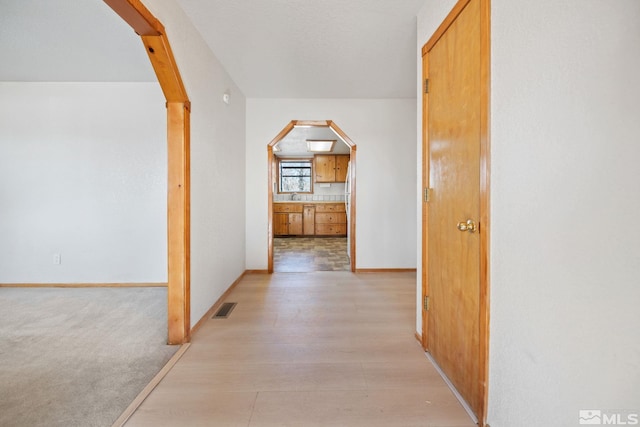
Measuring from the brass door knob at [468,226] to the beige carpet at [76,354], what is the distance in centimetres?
185

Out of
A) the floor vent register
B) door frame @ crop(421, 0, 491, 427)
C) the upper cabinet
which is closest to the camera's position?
door frame @ crop(421, 0, 491, 427)

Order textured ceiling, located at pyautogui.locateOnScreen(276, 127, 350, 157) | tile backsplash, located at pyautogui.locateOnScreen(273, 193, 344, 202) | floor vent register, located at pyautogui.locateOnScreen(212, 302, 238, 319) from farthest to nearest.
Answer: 1. tile backsplash, located at pyautogui.locateOnScreen(273, 193, 344, 202)
2. textured ceiling, located at pyautogui.locateOnScreen(276, 127, 350, 157)
3. floor vent register, located at pyautogui.locateOnScreen(212, 302, 238, 319)

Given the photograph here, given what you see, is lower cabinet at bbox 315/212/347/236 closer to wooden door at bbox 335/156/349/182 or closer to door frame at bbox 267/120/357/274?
wooden door at bbox 335/156/349/182

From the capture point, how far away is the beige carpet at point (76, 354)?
4.55ft

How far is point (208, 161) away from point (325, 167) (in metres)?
5.55

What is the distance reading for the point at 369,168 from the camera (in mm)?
4020

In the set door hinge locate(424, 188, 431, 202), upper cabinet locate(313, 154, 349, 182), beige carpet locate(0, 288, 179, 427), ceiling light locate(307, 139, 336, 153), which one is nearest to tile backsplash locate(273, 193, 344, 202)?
upper cabinet locate(313, 154, 349, 182)

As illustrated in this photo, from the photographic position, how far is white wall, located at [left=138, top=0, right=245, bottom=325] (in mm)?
2068

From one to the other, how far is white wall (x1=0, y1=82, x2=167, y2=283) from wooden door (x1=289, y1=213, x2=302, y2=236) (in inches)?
171

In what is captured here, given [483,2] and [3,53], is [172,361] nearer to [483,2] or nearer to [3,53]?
[483,2]

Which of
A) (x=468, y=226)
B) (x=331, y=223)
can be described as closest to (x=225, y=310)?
(x=468, y=226)

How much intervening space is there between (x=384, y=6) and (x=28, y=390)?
3.12 meters

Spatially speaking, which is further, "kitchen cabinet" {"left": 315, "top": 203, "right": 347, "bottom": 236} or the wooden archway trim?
"kitchen cabinet" {"left": 315, "top": 203, "right": 347, "bottom": 236}

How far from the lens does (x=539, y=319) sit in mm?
949
